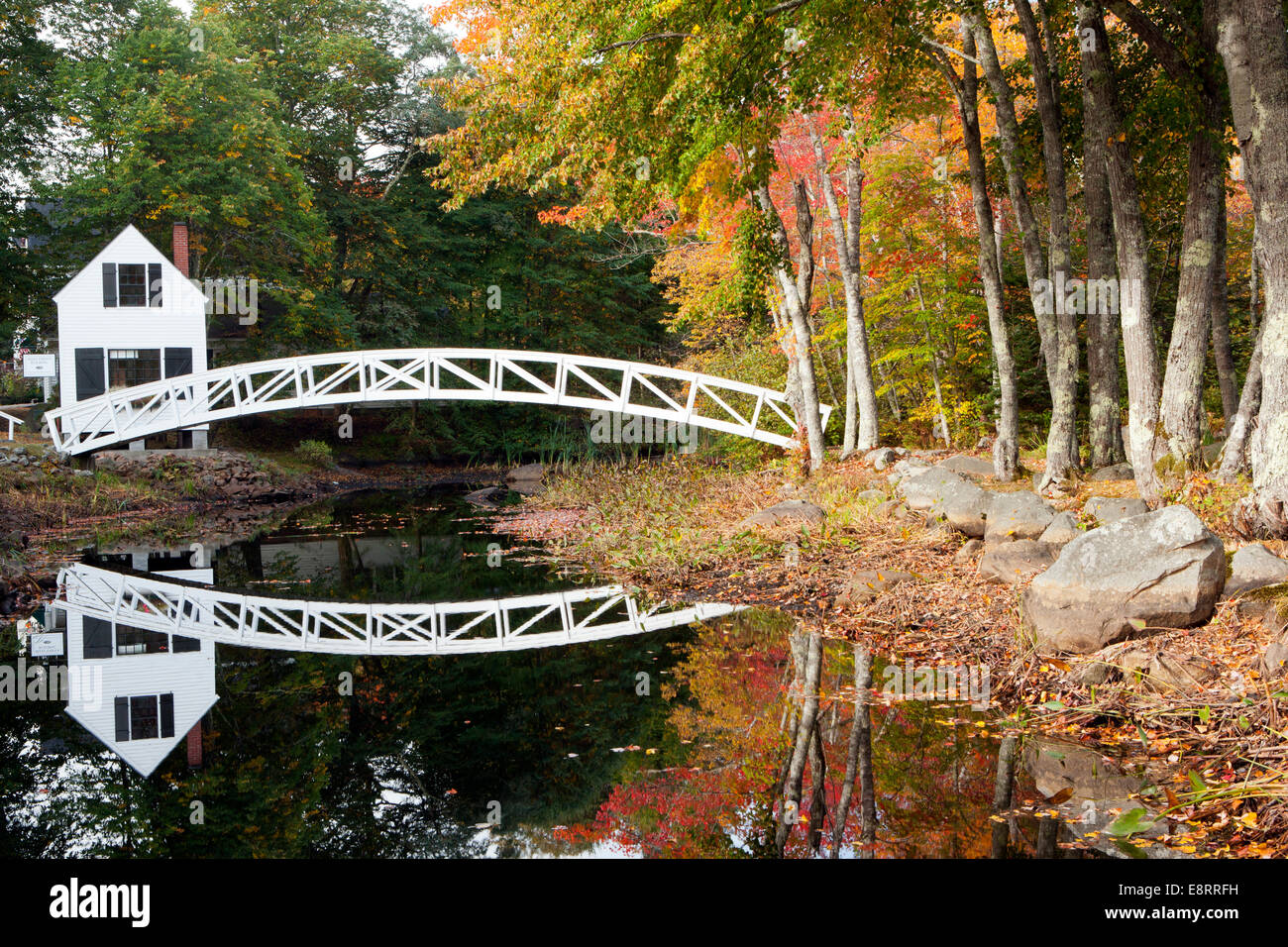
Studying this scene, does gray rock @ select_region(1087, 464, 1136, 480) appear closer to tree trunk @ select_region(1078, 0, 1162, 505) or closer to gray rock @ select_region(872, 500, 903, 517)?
tree trunk @ select_region(1078, 0, 1162, 505)

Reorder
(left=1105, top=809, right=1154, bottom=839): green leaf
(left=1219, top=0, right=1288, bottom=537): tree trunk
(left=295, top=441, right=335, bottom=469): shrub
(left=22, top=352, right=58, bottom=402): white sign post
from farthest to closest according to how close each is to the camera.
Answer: (left=22, top=352, right=58, bottom=402): white sign post → (left=295, top=441, right=335, bottom=469): shrub → (left=1219, top=0, right=1288, bottom=537): tree trunk → (left=1105, top=809, right=1154, bottom=839): green leaf

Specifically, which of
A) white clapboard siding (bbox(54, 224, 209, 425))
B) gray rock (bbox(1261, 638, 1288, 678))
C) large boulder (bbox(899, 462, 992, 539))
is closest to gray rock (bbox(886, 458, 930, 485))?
large boulder (bbox(899, 462, 992, 539))

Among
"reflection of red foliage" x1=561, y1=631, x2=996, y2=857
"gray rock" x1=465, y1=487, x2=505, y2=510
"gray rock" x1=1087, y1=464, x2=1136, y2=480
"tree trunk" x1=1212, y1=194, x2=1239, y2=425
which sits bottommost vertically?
"reflection of red foliage" x1=561, y1=631, x2=996, y2=857

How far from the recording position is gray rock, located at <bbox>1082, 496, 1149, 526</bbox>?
7.40 meters

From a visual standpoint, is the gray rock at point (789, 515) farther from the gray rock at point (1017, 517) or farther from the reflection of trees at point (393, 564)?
the reflection of trees at point (393, 564)

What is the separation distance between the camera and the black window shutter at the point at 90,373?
2025cm

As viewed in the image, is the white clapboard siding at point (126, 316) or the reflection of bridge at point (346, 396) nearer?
the reflection of bridge at point (346, 396)

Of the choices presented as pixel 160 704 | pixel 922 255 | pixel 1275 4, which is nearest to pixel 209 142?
pixel 922 255

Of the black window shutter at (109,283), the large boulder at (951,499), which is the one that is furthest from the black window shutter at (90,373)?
the large boulder at (951,499)

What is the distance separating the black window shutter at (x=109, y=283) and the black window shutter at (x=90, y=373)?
1.07 m

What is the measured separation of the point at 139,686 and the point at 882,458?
9141mm

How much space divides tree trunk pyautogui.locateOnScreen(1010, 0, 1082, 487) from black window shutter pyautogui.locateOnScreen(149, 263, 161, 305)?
1778 cm

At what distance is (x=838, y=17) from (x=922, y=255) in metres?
7.02
